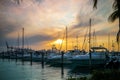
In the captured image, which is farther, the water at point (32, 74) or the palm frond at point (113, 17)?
the water at point (32, 74)

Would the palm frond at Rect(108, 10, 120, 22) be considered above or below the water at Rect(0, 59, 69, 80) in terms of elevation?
above

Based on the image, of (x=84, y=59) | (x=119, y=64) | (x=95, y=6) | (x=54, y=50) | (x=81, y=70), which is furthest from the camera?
(x=54, y=50)

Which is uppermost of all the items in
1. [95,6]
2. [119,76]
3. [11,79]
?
[95,6]

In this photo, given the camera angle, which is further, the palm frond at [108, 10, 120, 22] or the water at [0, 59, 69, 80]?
the water at [0, 59, 69, 80]

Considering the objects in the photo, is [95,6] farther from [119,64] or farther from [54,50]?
[54,50]

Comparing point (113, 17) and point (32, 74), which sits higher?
point (113, 17)

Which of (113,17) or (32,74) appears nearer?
(113,17)

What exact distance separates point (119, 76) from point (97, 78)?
5.99 feet

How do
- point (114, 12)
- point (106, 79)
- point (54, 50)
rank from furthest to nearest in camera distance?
point (54, 50) < point (114, 12) < point (106, 79)

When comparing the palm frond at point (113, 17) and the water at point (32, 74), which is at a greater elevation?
the palm frond at point (113, 17)

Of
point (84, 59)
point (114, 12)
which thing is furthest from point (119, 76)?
point (84, 59)

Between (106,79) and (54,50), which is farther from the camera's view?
(54,50)

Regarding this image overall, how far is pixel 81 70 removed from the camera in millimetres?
62562

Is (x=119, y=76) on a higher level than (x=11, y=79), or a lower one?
higher
